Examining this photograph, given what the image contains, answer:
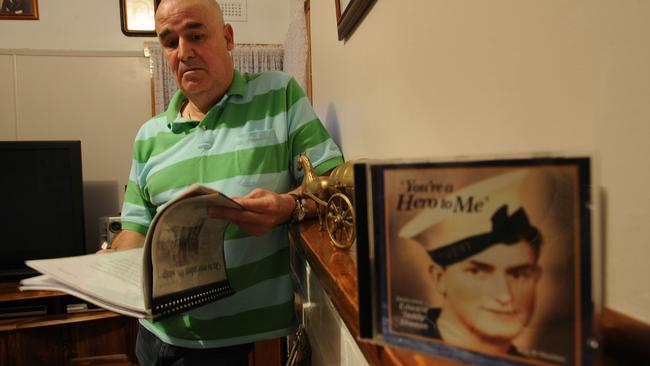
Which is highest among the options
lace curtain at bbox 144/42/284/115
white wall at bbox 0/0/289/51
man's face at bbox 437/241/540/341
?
white wall at bbox 0/0/289/51

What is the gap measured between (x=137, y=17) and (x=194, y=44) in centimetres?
243

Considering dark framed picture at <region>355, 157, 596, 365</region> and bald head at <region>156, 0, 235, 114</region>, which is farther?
bald head at <region>156, 0, 235, 114</region>

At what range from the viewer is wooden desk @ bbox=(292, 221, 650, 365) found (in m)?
0.24

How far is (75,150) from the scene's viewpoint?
240 centimetres

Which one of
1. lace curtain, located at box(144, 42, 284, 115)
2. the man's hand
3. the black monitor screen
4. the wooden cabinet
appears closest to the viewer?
the man's hand

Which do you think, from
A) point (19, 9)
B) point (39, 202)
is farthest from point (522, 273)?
point (19, 9)

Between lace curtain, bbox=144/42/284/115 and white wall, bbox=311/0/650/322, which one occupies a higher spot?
lace curtain, bbox=144/42/284/115

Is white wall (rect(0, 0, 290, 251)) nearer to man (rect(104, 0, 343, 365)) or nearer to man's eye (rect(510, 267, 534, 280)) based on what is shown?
man (rect(104, 0, 343, 365))

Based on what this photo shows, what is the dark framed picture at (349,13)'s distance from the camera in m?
0.81

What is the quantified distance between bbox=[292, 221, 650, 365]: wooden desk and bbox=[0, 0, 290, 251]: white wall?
276cm

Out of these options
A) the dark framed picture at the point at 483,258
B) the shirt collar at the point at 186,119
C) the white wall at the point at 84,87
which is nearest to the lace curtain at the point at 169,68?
the white wall at the point at 84,87

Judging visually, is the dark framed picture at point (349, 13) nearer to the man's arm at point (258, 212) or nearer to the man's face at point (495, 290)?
the man's arm at point (258, 212)

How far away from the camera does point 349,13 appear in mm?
892

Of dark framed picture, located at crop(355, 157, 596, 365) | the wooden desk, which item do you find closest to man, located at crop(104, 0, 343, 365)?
the wooden desk
